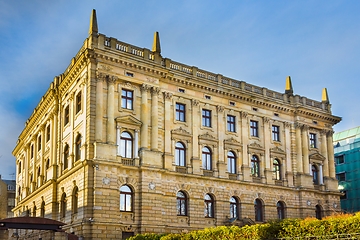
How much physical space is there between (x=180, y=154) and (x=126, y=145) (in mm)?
5671

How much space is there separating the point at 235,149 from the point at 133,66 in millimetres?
13388

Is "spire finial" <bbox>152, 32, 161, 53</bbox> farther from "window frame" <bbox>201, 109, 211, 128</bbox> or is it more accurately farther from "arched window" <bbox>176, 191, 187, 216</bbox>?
"arched window" <bbox>176, 191, 187, 216</bbox>

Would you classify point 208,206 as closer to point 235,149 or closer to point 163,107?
point 235,149

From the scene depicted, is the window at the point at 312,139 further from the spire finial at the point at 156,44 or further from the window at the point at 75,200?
the window at the point at 75,200

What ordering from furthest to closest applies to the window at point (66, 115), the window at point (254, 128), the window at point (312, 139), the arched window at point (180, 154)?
1. the window at point (312, 139)
2. the window at point (254, 128)
3. the window at point (66, 115)
4. the arched window at point (180, 154)

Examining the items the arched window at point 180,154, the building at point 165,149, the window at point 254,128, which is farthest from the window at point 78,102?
the window at point 254,128

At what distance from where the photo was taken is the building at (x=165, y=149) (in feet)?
131

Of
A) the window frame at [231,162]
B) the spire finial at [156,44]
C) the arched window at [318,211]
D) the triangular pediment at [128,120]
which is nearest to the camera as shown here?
the triangular pediment at [128,120]

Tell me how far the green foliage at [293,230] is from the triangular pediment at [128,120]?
1394cm

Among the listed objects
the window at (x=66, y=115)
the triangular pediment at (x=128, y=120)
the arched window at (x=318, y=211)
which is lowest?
the arched window at (x=318, y=211)

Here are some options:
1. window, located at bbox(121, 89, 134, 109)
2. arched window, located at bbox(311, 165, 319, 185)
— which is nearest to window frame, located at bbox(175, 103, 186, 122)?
window, located at bbox(121, 89, 134, 109)

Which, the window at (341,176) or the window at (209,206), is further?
the window at (341,176)

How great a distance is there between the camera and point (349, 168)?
66875 millimetres

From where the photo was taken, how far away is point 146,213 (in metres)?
40.2
